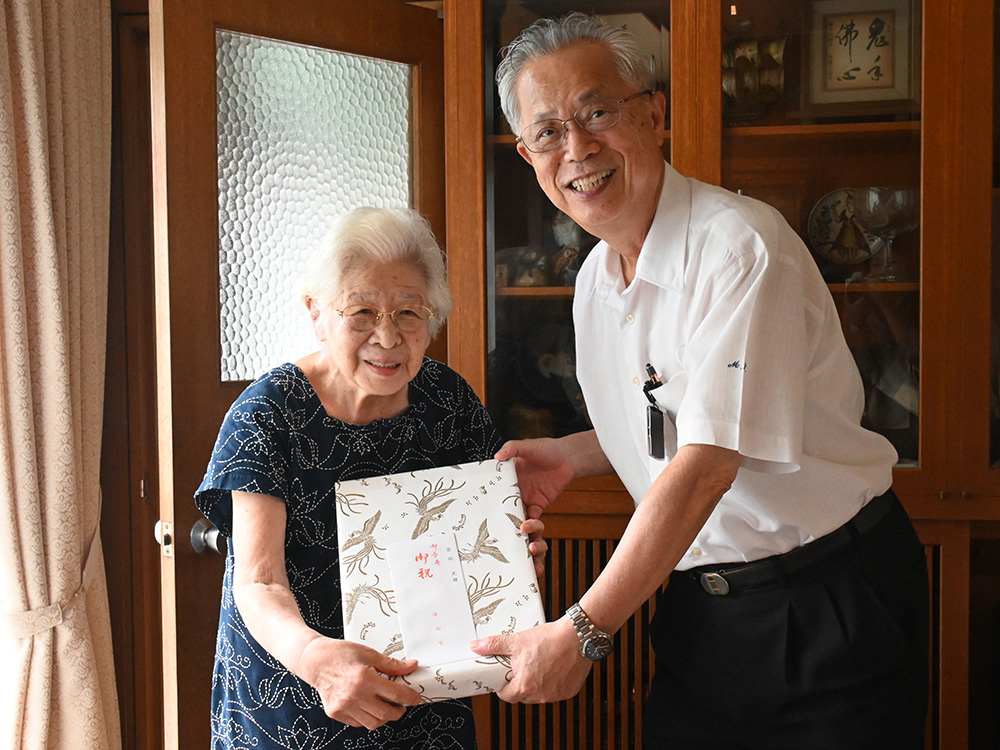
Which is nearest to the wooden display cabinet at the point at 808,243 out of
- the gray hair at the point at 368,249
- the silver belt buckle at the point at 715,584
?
the silver belt buckle at the point at 715,584

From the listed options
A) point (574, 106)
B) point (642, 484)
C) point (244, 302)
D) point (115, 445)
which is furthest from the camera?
point (115, 445)

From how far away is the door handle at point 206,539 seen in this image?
176 cm

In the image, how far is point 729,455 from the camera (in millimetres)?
1247

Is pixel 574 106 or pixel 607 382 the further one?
pixel 607 382

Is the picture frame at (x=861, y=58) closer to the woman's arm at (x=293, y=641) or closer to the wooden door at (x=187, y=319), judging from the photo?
the wooden door at (x=187, y=319)

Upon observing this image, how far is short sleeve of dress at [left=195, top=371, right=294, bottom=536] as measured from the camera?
1.24 meters

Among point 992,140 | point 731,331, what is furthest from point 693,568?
point 992,140

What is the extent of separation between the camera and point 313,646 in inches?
44.9

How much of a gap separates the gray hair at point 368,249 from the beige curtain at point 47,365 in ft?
3.49

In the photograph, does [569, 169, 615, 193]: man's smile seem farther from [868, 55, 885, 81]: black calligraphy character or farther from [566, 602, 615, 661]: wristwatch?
[868, 55, 885, 81]: black calligraphy character

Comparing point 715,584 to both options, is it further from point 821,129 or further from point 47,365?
point 47,365

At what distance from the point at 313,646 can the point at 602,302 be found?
77 centimetres

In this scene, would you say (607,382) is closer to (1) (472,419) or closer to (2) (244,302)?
(1) (472,419)

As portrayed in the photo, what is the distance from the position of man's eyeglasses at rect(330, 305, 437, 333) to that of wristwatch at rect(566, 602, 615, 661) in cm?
48
